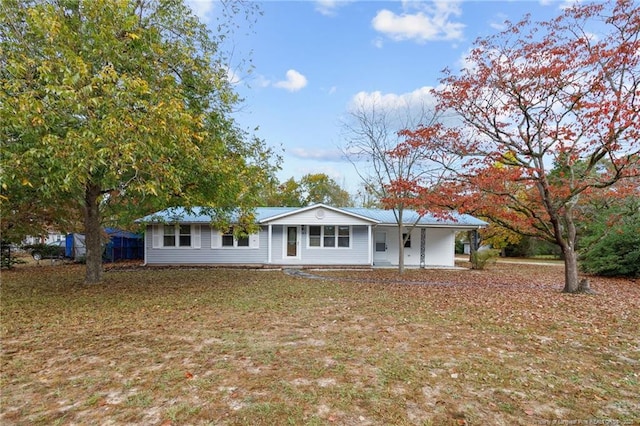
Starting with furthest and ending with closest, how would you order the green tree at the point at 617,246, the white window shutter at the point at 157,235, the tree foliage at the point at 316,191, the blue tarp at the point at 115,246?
the tree foliage at the point at 316,191, the blue tarp at the point at 115,246, the white window shutter at the point at 157,235, the green tree at the point at 617,246

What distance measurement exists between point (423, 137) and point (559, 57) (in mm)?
3992

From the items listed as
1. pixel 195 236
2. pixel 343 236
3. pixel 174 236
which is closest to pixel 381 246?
pixel 343 236

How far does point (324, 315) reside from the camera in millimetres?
7277

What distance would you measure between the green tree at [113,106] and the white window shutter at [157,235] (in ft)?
25.1

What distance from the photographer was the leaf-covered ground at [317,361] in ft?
10.7

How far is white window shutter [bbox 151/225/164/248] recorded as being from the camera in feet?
60.1

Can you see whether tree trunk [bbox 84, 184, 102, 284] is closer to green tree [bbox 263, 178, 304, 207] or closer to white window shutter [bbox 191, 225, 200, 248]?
white window shutter [bbox 191, 225, 200, 248]

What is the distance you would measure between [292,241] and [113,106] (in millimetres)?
13474

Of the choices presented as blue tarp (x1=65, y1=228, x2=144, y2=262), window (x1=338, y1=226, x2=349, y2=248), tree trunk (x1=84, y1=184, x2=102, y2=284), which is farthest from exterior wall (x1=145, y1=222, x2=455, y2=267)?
tree trunk (x1=84, y1=184, x2=102, y2=284)

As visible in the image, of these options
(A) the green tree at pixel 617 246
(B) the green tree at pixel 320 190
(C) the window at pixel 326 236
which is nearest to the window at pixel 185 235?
(C) the window at pixel 326 236

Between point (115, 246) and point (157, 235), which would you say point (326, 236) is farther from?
point (115, 246)

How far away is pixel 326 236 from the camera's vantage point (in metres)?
18.9

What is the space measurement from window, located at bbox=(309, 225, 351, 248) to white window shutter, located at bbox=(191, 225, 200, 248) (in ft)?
19.2

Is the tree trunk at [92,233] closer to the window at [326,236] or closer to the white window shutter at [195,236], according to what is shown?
the white window shutter at [195,236]
